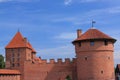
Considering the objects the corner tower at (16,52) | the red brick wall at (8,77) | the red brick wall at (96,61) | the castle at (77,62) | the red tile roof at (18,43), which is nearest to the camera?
the red brick wall at (96,61)

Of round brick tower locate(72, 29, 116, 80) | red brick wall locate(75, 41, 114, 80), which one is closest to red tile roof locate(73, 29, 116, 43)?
round brick tower locate(72, 29, 116, 80)

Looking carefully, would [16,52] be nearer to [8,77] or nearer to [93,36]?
[8,77]

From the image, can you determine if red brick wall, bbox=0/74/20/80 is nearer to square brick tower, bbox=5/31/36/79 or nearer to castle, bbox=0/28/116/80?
castle, bbox=0/28/116/80

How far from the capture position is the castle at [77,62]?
42.2m

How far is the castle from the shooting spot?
4219 centimetres

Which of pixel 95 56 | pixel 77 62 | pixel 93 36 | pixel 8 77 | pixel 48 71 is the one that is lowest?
pixel 8 77

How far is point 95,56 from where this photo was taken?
42406 mm

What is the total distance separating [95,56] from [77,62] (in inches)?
129

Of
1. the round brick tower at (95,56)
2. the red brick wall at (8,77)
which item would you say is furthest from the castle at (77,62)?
the red brick wall at (8,77)

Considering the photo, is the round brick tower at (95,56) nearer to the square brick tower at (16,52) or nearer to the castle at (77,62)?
the castle at (77,62)

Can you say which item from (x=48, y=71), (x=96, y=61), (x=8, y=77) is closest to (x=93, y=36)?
(x=96, y=61)

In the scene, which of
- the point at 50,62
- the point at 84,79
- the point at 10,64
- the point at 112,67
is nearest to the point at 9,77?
the point at 10,64

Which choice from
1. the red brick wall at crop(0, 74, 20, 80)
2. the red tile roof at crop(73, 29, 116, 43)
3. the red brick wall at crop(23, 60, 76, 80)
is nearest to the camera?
the red tile roof at crop(73, 29, 116, 43)

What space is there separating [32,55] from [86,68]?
20534 millimetres
